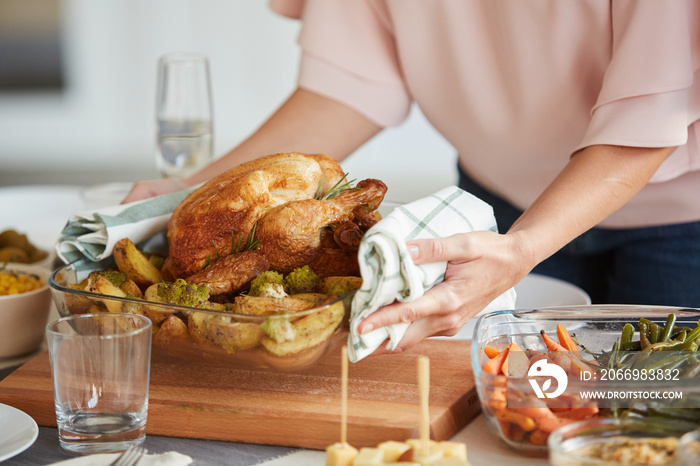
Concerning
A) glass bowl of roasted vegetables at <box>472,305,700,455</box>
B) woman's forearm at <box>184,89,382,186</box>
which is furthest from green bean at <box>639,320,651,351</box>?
woman's forearm at <box>184,89,382,186</box>

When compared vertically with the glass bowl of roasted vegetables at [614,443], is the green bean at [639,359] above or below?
above

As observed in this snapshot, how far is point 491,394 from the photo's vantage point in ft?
3.00

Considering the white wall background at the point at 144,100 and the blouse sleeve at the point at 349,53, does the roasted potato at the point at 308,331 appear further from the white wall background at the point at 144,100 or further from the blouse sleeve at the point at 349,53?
the white wall background at the point at 144,100

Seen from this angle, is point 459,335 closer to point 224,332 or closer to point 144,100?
point 224,332

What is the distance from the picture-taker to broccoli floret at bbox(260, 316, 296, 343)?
962 millimetres

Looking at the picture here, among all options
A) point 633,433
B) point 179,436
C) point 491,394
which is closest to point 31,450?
point 179,436

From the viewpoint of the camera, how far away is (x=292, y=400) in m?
1.06

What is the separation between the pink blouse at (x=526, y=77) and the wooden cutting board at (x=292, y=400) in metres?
0.49

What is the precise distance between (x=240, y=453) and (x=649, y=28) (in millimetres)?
904

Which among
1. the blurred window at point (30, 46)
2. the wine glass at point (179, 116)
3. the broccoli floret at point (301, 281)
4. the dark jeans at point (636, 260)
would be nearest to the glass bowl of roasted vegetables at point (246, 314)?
the broccoli floret at point (301, 281)

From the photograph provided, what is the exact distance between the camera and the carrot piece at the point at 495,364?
965 millimetres

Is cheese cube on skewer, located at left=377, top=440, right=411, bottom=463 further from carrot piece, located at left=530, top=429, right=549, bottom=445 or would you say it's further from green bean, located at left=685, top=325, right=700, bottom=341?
green bean, located at left=685, top=325, right=700, bottom=341

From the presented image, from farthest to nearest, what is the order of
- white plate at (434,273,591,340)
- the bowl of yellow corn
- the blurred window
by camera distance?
the blurred window → white plate at (434,273,591,340) → the bowl of yellow corn

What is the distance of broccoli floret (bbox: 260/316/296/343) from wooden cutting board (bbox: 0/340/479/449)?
114 mm
